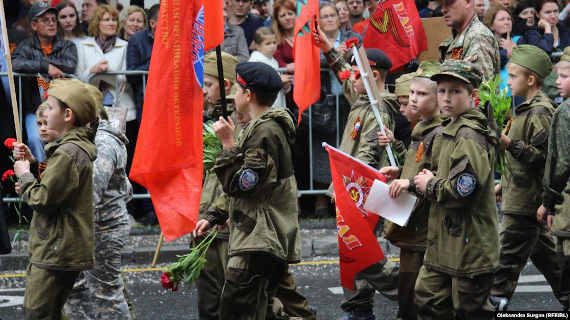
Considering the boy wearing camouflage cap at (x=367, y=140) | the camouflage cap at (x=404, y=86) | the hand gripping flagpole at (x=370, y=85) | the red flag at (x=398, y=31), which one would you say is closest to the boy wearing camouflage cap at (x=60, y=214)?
the hand gripping flagpole at (x=370, y=85)

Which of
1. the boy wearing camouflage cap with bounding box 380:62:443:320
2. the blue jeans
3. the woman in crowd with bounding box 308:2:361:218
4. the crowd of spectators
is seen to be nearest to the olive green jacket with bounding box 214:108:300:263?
the boy wearing camouflage cap with bounding box 380:62:443:320

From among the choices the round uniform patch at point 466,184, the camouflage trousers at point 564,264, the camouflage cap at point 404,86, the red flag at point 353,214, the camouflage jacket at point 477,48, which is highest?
the camouflage jacket at point 477,48

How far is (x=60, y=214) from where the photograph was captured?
6.31 m

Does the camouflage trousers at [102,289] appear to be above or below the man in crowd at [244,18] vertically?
below

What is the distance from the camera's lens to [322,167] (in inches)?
445

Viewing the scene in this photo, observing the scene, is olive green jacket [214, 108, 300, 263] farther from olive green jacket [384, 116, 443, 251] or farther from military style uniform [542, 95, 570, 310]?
military style uniform [542, 95, 570, 310]

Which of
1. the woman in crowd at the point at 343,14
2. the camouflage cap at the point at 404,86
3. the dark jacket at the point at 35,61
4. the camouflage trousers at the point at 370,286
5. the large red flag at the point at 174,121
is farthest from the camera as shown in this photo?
the woman in crowd at the point at 343,14

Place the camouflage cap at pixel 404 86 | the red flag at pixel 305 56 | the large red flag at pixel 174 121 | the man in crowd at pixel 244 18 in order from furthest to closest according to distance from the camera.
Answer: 1. the man in crowd at pixel 244 18
2. the red flag at pixel 305 56
3. the camouflage cap at pixel 404 86
4. the large red flag at pixel 174 121

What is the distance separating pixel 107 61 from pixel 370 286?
459 cm

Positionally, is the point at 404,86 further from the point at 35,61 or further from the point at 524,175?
the point at 35,61

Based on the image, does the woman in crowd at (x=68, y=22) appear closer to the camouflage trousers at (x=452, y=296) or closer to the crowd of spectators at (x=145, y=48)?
the crowd of spectators at (x=145, y=48)

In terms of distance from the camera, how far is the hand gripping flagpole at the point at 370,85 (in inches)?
302

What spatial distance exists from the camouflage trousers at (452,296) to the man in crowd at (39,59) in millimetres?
5558

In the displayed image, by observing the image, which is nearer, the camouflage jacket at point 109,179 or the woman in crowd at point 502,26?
the camouflage jacket at point 109,179
